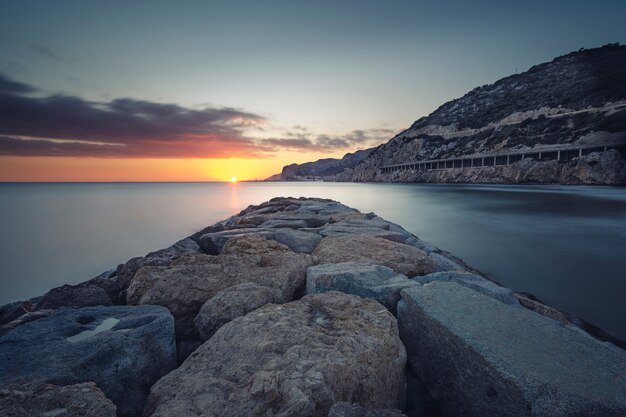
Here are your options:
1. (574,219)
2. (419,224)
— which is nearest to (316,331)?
(419,224)

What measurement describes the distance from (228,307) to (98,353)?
97cm

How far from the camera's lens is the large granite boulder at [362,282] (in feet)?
9.84

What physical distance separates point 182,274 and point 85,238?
13772mm

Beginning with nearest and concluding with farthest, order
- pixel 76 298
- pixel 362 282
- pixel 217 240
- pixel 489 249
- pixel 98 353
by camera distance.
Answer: pixel 98 353 < pixel 362 282 < pixel 76 298 < pixel 217 240 < pixel 489 249

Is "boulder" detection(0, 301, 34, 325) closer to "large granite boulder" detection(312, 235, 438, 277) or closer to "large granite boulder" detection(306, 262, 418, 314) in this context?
"large granite boulder" detection(306, 262, 418, 314)

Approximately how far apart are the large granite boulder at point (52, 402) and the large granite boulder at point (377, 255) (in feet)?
9.51

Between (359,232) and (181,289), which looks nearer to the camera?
(181,289)

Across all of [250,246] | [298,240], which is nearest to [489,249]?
[298,240]

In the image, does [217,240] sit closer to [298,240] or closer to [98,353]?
[298,240]

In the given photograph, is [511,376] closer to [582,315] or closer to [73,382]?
[73,382]

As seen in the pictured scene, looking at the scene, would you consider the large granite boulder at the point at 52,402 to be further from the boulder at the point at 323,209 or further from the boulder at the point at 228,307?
the boulder at the point at 323,209

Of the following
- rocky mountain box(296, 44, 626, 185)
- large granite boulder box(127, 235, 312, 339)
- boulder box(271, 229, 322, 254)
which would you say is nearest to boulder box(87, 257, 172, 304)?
large granite boulder box(127, 235, 312, 339)

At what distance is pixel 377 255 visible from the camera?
4.33 meters

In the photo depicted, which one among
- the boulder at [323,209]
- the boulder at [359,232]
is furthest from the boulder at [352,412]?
the boulder at [323,209]
